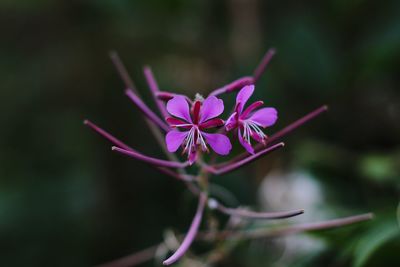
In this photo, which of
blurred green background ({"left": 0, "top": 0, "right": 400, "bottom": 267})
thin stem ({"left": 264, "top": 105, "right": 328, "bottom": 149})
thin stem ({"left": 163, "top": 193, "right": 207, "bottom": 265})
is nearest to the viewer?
thin stem ({"left": 163, "top": 193, "right": 207, "bottom": 265})

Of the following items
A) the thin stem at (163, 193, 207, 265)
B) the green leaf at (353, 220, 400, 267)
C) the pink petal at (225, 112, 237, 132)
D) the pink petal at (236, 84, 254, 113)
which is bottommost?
the green leaf at (353, 220, 400, 267)

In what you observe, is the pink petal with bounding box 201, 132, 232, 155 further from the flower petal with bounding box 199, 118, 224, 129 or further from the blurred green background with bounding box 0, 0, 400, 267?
the blurred green background with bounding box 0, 0, 400, 267

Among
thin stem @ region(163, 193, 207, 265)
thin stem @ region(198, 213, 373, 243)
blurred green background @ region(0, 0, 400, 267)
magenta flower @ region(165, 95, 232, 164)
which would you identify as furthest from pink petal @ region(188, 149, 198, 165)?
blurred green background @ region(0, 0, 400, 267)

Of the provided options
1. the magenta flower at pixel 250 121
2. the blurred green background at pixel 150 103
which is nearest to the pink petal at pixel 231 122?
the magenta flower at pixel 250 121

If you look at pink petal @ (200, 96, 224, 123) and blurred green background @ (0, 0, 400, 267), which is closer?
pink petal @ (200, 96, 224, 123)

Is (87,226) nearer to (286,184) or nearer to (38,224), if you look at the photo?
(38,224)

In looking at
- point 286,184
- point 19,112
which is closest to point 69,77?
point 19,112

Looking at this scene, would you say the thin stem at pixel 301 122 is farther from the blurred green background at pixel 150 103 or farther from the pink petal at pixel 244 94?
the blurred green background at pixel 150 103
